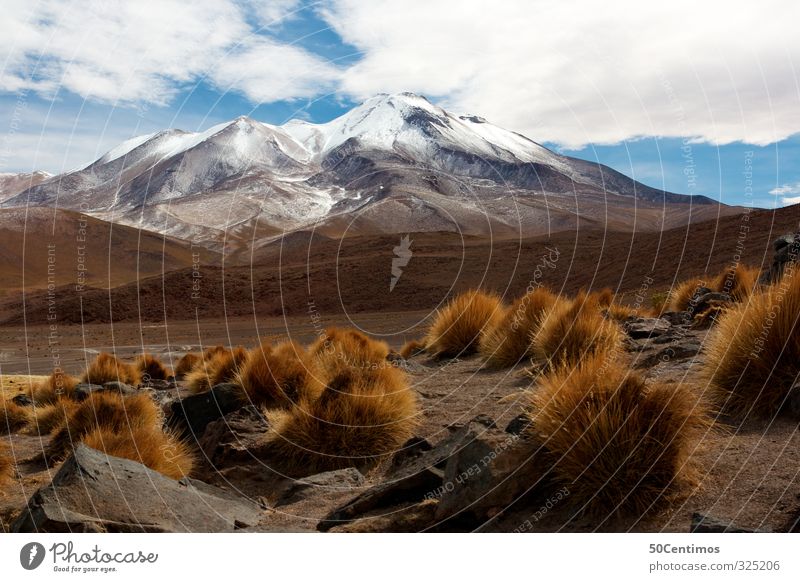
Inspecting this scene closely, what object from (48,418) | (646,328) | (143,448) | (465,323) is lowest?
(48,418)

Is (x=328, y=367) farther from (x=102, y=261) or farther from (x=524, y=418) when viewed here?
(x=102, y=261)

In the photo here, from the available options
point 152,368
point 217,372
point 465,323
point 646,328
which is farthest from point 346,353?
point 152,368

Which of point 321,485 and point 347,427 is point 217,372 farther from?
point 321,485

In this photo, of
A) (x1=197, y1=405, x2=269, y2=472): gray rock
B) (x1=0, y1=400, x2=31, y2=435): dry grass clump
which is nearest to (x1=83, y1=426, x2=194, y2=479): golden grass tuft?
(x1=197, y1=405, x2=269, y2=472): gray rock

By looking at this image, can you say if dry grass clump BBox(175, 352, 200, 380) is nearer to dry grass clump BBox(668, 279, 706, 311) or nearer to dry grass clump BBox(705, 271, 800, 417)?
dry grass clump BBox(668, 279, 706, 311)

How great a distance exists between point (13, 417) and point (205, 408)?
6.24 m

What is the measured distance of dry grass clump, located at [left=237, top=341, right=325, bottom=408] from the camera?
9.20 meters

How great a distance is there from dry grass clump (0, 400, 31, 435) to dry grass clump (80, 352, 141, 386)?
2484mm

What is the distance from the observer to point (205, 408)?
10.4 meters

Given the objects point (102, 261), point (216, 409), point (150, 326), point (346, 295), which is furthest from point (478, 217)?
point (216, 409)

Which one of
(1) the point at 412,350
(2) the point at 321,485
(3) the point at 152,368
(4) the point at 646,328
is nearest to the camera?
(2) the point at 321,485

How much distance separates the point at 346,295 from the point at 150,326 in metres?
19.1

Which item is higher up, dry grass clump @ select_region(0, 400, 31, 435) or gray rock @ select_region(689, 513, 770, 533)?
gray rock @ select_region(689, 513, 770, 533)
